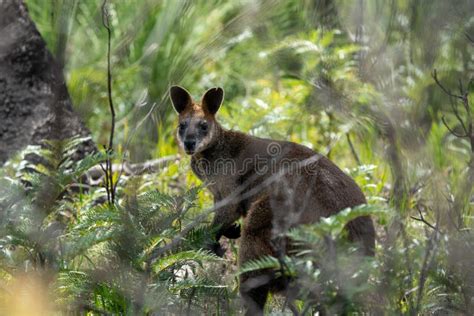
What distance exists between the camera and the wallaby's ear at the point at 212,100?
19.9 ft

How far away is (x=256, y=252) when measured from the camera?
4.81 metres

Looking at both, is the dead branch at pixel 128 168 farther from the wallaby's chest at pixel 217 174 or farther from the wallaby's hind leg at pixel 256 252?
the wallaby's hind leg at pixel 256 252

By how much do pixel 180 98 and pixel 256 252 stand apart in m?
1.74

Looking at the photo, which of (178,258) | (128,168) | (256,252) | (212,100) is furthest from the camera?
(128,168)

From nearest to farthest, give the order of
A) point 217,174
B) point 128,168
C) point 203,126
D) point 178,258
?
point 178,258 < point 217,174 < point 203,126 < point 128,168

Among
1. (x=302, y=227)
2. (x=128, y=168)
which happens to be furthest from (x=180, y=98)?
(x=302, y=227)

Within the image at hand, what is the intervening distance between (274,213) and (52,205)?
1376 mm

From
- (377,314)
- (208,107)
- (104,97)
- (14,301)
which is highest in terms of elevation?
(104,97)

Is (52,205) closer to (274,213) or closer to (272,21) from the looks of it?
(274,213)

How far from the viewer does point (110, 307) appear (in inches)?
178

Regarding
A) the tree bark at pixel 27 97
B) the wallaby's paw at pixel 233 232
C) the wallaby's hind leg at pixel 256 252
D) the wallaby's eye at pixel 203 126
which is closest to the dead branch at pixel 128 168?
the tree bark at pixel 27 97

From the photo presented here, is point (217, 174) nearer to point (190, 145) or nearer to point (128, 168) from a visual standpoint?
point (190, 145)

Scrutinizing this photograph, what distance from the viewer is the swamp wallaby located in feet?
15.4

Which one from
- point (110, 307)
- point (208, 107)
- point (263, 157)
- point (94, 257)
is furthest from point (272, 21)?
point (110, 307)
